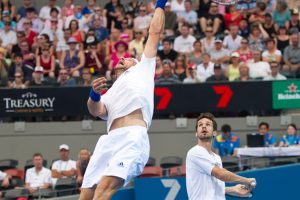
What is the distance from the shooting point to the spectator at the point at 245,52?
61.5 ft

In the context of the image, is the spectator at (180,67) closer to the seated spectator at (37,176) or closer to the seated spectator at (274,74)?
the seated spectator at (274,74)

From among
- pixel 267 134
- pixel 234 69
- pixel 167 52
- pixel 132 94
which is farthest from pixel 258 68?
pixel 132 94

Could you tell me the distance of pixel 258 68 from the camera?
18.4 metres

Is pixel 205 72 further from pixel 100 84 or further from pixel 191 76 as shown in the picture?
pixel 100 84

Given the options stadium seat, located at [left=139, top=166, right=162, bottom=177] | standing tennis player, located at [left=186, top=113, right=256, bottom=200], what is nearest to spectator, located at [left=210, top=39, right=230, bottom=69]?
stadium seat, located at [left=139, top=166, right=162, bottom=177]

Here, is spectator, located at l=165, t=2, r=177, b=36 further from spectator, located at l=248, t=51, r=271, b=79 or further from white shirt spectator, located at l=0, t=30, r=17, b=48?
white shirt spectator, located at l=0, t=30, r=17, b=48

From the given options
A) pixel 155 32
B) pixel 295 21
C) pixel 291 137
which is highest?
pixel 295 21

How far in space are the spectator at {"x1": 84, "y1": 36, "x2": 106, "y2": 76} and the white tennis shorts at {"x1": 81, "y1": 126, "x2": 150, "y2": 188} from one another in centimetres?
1152

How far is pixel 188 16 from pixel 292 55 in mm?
3324

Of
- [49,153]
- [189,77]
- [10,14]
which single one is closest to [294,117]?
[189,77]

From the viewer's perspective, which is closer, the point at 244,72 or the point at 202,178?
the point at 202,178

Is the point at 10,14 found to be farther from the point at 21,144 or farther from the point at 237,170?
the point at 237,170

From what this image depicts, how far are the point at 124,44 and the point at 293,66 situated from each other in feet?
12.0

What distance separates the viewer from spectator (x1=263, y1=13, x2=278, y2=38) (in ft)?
64.8
